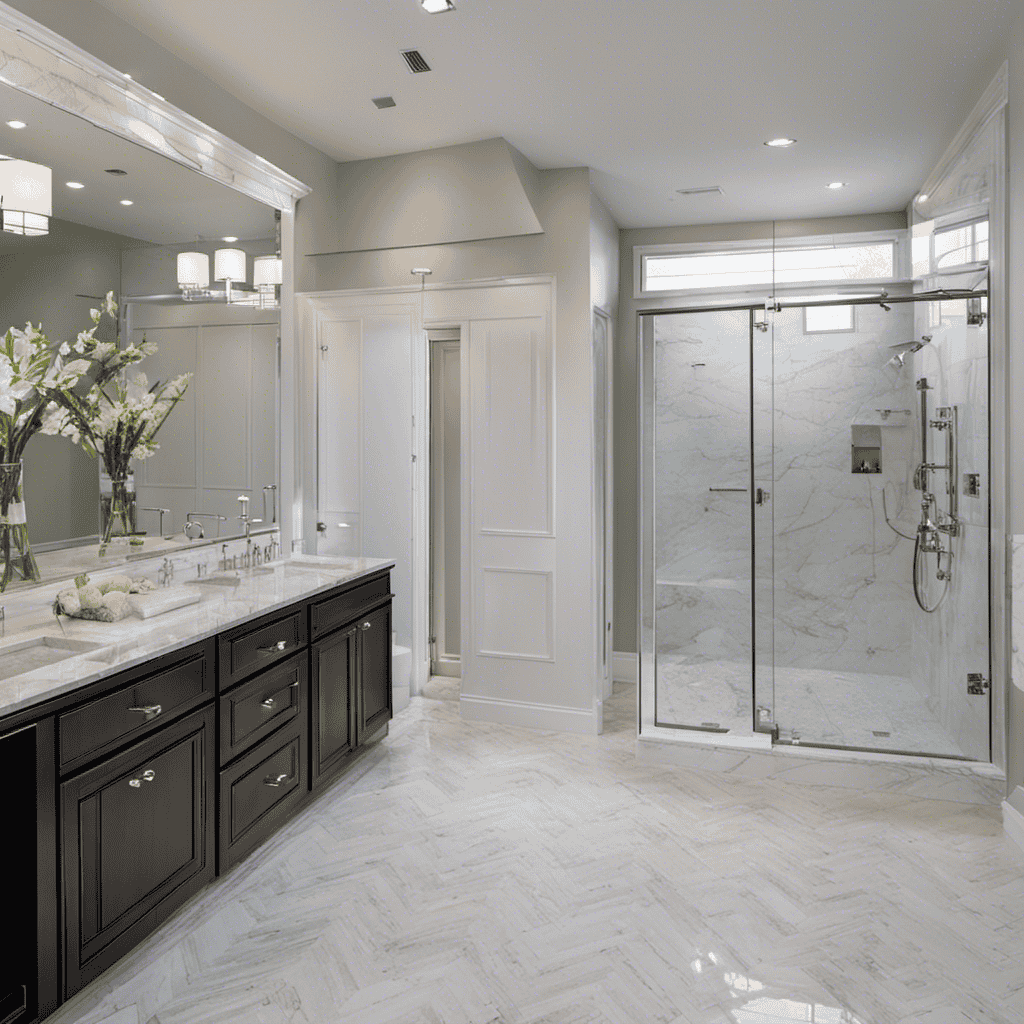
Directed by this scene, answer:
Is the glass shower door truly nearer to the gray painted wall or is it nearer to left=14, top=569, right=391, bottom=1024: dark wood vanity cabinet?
the gray painted wall

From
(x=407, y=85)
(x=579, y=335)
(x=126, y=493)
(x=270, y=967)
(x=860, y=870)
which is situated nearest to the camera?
(x=270, y=967)

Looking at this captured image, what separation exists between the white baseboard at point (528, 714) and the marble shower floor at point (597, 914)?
24.0 inches

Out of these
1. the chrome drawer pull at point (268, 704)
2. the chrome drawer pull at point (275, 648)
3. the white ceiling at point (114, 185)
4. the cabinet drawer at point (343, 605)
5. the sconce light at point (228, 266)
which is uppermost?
the white ceiling at point (114, 185)

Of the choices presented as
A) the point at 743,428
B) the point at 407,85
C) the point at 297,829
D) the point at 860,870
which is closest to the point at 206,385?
the point at 407,85

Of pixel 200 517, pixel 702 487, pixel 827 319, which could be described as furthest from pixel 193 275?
pixel 827 319

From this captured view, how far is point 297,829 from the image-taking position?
2.95 m

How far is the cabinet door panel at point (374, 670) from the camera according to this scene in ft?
11.5

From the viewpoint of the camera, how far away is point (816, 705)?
3.60 m

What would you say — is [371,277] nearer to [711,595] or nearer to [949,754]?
[711,595]

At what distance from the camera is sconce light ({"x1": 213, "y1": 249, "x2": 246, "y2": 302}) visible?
338cm

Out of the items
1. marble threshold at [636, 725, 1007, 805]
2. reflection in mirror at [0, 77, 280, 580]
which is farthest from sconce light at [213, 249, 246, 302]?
marble threshold at [636, 725, 1007, 805]

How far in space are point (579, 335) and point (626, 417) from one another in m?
1.12

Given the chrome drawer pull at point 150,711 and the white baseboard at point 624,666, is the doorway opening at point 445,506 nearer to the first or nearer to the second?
the white baseboard at point 624,666

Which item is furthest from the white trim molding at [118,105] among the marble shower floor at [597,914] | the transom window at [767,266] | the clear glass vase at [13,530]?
the marble shower floor at [597,914]
